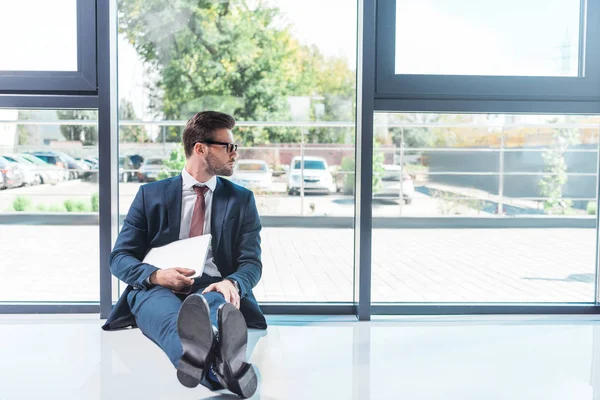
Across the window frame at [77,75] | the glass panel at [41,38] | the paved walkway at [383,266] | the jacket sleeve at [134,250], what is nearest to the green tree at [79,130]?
the paved walkway at [383,266]

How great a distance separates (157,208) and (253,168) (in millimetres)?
2570

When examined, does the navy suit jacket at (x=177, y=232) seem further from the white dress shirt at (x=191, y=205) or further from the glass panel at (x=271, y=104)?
the glass panel at (x=271, y=104)

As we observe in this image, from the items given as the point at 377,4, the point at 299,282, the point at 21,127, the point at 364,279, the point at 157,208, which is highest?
the point at 377,4

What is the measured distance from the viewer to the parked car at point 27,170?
7.90 feet

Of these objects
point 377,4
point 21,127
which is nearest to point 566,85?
point 377,4

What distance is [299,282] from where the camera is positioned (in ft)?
8.38

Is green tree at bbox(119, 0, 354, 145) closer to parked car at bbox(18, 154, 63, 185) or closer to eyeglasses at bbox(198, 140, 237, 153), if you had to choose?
parked car at bbox(18, 154, 63, 185)

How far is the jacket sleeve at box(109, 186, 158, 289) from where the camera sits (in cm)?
142

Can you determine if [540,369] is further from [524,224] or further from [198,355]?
[524,224]

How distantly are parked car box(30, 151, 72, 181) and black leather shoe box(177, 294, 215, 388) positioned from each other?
6.13 ft

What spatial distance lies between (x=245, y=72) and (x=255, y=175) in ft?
6.51

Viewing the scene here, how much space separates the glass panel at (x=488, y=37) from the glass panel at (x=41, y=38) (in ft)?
3.33

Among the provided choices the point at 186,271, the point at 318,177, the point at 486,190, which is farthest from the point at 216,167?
the point at 486,190

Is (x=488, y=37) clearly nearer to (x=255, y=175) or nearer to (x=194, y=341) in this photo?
(x=194, y=341)
